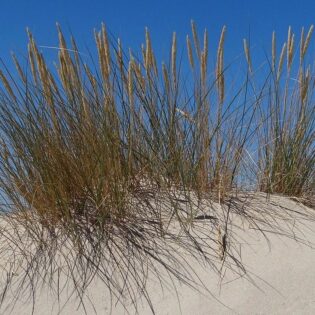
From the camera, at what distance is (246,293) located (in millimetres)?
2268

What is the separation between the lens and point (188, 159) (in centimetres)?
292

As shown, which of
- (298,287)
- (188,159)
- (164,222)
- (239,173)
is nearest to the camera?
(298,287)

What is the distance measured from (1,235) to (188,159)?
3.22 feet

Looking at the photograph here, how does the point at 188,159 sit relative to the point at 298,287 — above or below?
above

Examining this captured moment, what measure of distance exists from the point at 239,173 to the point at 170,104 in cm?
58

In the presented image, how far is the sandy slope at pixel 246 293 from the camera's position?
2.21 meters

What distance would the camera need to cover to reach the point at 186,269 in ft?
7.86

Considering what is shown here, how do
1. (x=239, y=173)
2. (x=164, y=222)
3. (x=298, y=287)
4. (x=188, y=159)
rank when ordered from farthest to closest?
(x=239, y=173) → (x=188, y=159) → (x=164, y=222) → (x=298, y=287)

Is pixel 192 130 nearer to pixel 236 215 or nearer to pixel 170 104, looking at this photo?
pixel 170 104

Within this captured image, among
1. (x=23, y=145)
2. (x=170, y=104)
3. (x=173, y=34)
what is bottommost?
(x=23, y=145)

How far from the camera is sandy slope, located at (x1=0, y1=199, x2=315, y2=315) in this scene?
2209 millimetres

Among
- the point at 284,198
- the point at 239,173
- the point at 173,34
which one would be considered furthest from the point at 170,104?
the point at 284,198

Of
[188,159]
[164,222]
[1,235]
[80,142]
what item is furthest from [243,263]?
[1,235]

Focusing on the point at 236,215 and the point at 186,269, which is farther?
the point at 236,215
